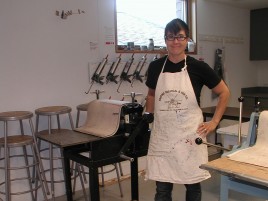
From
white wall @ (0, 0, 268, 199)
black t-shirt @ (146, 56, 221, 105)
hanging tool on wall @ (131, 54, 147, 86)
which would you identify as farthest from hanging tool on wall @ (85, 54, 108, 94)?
black t-shirt @ (146, 56, 221, 105)

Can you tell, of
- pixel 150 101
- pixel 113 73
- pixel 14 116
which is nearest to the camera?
pixel 150 101

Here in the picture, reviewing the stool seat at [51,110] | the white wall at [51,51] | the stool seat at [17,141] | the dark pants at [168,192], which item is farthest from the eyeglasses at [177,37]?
the white wall at [51,51]

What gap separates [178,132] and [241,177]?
1.89 ft

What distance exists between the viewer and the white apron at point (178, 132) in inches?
69.6

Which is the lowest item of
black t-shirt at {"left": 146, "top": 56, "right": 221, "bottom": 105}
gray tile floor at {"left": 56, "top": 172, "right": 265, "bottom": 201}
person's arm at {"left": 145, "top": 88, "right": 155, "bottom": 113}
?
gray tile floor at {"left": 56, "top": 172, "right": 265, "bottom": 201}

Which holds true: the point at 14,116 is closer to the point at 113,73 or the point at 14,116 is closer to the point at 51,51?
the point at 51,51

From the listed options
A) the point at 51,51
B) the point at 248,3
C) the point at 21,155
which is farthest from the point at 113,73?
the point at 248,3

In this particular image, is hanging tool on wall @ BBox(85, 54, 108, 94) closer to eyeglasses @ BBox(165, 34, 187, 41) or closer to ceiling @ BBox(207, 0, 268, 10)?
eyeglasses @ BBox(165, 34, 187, 41)

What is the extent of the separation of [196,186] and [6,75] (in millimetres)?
1819

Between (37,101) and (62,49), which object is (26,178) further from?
(62,49)

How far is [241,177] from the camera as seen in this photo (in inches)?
48.8

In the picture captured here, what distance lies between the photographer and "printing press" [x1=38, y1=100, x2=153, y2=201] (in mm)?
1981

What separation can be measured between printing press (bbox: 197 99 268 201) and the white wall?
1.90 metres

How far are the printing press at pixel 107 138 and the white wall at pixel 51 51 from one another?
2.55 feet
